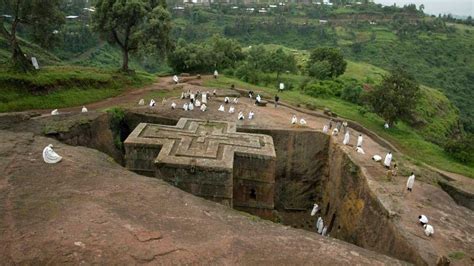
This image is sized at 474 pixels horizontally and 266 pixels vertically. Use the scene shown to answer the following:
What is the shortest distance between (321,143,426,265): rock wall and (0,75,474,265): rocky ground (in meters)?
0.40

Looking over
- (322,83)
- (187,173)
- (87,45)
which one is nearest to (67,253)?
(187,173)

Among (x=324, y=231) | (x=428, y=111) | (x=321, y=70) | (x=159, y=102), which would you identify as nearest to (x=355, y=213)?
(x=324, y=231)

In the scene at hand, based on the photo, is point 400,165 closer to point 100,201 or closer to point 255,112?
point 255,112

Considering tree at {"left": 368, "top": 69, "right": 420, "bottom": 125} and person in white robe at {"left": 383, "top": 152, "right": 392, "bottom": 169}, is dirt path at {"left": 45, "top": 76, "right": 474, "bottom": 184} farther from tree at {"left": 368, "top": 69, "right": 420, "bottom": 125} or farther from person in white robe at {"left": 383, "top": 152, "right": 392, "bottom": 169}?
tree at {"left": 368, "top": 69, "right": 420, "bottom": 125}

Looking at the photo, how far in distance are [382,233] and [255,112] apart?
1224 centimetres

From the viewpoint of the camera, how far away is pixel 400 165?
1750 cm

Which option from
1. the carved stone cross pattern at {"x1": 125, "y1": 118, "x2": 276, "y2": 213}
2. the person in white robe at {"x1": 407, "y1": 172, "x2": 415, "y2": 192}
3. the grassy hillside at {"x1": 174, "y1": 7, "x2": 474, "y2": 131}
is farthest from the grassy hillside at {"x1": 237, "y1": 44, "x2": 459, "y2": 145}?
the carved stone cross pattern at {"x1": 125, "y1": 118, "x2": 276, "y2": 213}

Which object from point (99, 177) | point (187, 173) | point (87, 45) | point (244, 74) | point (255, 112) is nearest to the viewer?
point (99, 177)

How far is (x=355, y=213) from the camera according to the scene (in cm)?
1575

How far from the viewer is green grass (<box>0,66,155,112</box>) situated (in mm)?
22172

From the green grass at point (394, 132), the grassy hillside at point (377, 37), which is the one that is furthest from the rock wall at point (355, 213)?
the grassy hillside at point (377, 37)

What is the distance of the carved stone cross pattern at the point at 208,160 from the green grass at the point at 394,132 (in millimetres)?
9097

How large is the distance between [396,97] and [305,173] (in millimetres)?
10021

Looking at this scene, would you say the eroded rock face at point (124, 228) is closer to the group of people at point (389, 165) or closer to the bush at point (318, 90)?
the group of people at point (389, 165)
